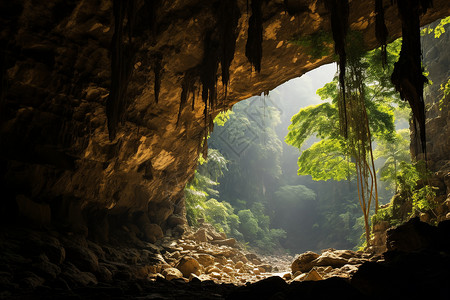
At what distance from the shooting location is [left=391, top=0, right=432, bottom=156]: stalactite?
4211mm

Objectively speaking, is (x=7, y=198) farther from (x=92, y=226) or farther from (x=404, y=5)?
(x=404, y=5)

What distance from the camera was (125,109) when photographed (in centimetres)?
625

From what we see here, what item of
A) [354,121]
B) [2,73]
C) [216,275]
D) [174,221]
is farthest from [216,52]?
A: [174,221]

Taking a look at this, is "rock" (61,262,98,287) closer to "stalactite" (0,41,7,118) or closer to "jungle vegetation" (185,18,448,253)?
"stalactite" (0,41,7,118)

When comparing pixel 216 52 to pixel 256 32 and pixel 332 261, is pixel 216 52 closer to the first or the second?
pixel 256 32

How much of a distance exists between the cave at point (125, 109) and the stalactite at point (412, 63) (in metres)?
0.02

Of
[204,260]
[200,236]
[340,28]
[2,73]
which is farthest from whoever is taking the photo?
[200,236]

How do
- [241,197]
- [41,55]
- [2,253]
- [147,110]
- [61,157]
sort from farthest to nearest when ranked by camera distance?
[241,197], [147,110], [61,157], [41,55], [2,253]

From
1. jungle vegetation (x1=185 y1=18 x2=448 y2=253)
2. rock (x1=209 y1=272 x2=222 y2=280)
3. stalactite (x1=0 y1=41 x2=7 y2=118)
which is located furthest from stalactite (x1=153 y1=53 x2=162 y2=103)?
rock (x1=209 y1=272 x2=222 y2=280)

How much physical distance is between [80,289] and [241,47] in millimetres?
6473

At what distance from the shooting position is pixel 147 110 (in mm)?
8383

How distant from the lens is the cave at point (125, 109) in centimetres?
393

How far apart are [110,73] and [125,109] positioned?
1.20 meters

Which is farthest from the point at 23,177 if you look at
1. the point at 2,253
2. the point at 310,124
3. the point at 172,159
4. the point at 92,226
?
the point at 310,124
